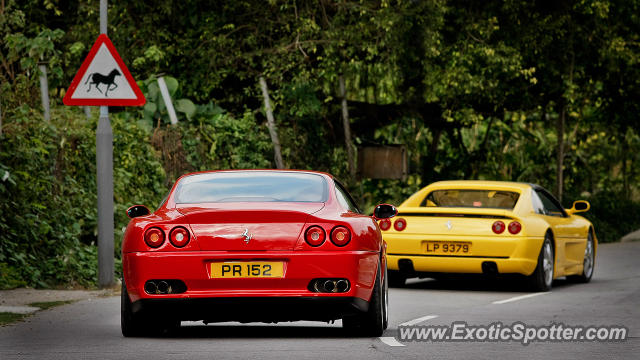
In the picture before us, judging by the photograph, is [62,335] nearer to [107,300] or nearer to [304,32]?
[107,300]

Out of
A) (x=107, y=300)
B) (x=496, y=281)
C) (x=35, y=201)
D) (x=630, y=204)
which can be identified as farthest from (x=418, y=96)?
(x=107, y=300)

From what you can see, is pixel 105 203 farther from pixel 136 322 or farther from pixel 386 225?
pixel 136 322

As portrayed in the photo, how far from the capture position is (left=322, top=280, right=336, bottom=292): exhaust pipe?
29.2 feet

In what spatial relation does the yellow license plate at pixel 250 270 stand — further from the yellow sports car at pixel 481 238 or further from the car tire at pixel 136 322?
the yellow sports car at pixel 481 238

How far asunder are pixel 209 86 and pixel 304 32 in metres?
2.18

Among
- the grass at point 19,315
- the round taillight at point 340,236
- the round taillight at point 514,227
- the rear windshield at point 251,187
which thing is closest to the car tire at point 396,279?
the round taillight at point 514,227

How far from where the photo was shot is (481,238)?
47.7 feet

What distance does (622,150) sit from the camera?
36031 mm

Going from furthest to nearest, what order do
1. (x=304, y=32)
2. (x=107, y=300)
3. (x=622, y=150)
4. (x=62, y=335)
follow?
(x=622, y=150)
(x=304, y=32)
(x=107, y=300)
(x=62, y=335)

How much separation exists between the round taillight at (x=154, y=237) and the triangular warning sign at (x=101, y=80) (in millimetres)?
5321

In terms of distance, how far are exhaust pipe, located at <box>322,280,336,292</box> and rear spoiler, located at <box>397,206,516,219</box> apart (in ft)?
20.0

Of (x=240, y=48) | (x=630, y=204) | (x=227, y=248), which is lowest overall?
(x=630, y=204)

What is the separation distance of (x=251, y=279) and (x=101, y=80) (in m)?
5.98

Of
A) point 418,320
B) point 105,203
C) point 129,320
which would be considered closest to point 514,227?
point 418,320
